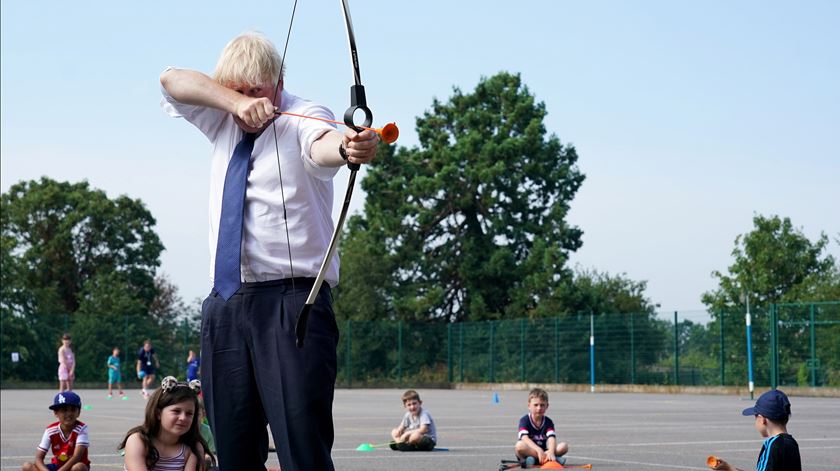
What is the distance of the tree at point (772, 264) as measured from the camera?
218 ft

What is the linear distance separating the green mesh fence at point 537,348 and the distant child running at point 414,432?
20.3 m

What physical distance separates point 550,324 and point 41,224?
31215mm

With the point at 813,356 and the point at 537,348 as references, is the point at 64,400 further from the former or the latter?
the point at 537,348

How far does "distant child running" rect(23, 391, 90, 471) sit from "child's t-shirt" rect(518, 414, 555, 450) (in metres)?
4.30

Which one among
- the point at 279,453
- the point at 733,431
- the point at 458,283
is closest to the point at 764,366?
the point at 733,431

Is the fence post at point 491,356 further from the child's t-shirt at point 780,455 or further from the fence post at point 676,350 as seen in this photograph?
the child's t-shirt at point 780,455

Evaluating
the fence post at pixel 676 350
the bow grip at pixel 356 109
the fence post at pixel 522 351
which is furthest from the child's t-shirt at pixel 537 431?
the fence post at pixel 522 351

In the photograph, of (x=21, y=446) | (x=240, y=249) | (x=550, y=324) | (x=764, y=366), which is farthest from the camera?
(x=550, y=324)

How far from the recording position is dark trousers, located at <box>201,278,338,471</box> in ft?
13.9

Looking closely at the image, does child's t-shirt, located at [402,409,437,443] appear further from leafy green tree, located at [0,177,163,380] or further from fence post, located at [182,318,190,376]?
leafy green tree, located at [0,177,163,380]

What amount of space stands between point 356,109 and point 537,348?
4016cm

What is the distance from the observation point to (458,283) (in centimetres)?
5919

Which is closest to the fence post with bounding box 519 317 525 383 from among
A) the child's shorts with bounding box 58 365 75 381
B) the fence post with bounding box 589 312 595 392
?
the fence post with bounding box 589 312 595 392

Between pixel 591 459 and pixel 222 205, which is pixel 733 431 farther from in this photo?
pixel 222 205
